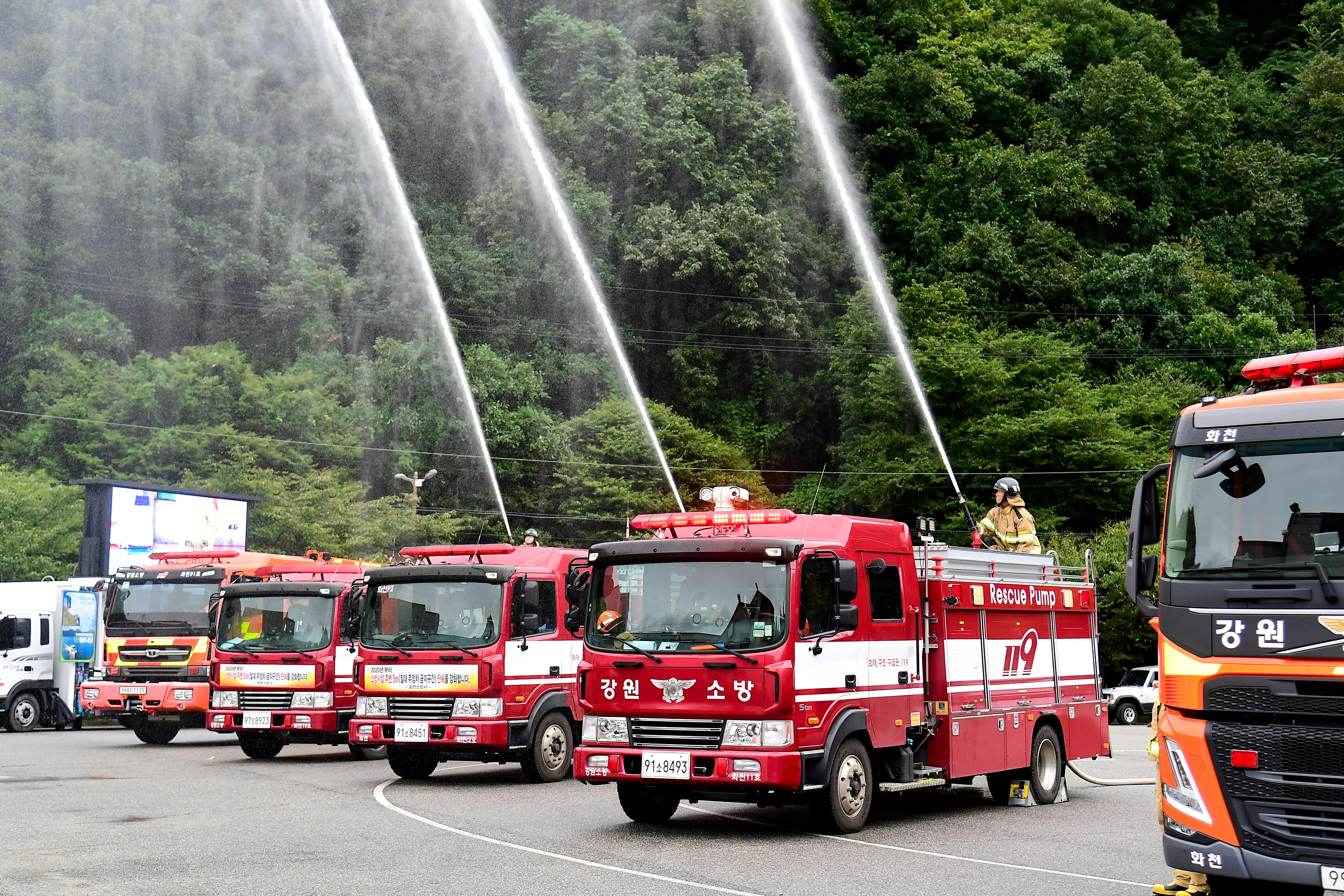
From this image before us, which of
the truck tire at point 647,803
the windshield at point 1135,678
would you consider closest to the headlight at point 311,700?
the truck tire at point 647,803

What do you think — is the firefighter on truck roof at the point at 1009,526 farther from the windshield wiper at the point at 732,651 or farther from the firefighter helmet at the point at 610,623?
the firefighter helmet at the point at 610,623

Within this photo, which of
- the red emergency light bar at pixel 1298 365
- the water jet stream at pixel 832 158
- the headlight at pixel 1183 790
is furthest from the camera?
the water jet stream at pixel 832 158

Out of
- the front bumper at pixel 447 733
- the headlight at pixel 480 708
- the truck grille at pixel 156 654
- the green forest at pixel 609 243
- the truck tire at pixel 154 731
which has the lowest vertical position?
the truck tire at pixel 154 731

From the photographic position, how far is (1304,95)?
214 ft

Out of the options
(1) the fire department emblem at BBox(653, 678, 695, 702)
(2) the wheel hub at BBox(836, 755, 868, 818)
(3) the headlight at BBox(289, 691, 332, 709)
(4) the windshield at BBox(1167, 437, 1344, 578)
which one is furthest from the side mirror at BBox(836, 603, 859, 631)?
(3) the headlight at BBox(289, 691, 332, 709)

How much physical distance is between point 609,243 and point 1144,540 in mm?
53816

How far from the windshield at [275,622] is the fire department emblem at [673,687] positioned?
398 inches

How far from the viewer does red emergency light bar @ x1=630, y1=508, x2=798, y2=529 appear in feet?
43.8

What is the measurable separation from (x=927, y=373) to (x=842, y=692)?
42.3 meters

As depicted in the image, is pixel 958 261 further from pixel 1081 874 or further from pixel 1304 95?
pixel 1081 874

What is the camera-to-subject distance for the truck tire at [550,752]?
1806 centimetres

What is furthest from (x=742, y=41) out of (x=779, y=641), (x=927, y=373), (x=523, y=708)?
(x=779, y=641)

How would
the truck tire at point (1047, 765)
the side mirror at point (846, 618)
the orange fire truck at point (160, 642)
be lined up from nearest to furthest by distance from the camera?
1. the side mirror at point (846, 618)
2. the truck tire at point (1047, 765)
3. the orange fire truck at point (160, 642)

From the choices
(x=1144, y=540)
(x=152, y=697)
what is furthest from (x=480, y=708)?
(x=1144, y=540)
